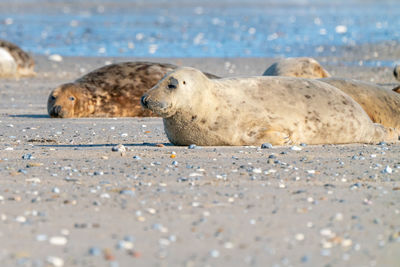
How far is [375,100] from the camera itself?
7.48 meters

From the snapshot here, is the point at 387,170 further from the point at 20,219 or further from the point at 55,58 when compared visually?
the point at 55,58

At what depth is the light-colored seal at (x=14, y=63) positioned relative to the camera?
46.0ft

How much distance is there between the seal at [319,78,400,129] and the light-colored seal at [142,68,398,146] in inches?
18.5

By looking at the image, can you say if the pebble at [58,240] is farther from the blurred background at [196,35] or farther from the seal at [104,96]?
the blurred background at [196,35]

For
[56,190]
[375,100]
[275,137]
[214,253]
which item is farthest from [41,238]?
[375,100]

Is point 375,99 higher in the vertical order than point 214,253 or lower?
lower

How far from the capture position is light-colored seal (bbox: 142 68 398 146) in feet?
20.2

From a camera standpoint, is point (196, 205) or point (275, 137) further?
point (275, 137)

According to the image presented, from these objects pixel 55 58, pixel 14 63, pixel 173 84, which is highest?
pixel 173 84

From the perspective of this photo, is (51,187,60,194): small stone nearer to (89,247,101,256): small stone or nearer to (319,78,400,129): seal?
(89,247,101,256): small stone

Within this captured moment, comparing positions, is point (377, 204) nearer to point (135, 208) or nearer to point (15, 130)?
point (135, 208)

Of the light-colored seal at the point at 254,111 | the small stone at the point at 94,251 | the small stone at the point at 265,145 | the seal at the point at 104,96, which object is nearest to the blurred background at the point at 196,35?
the seal at the point at 104,96

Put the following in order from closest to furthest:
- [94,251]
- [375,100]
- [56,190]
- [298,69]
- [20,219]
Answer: [94,251], [20,219], [56,190], [375,100], [298,69]

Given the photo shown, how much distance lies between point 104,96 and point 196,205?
16.7ft
